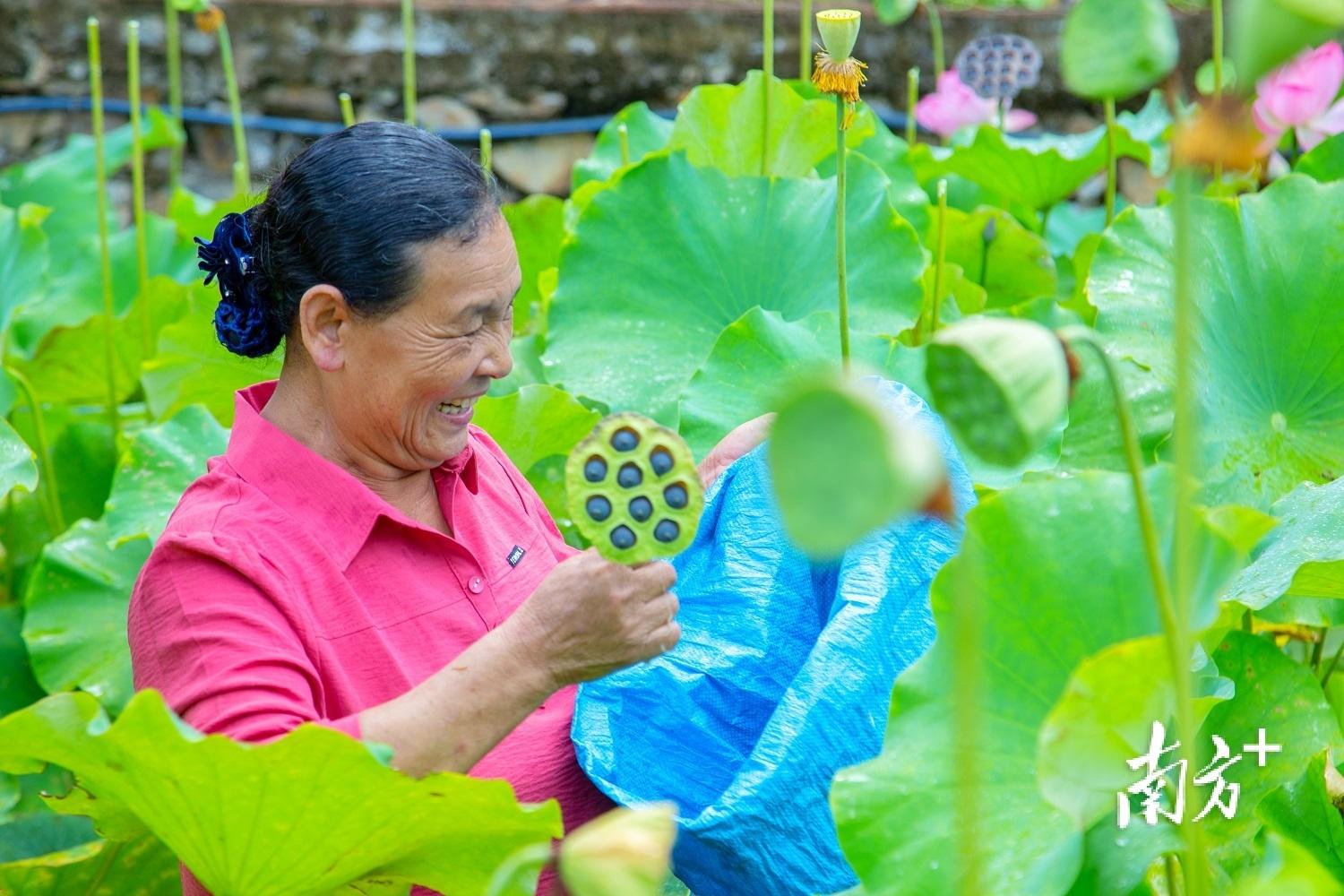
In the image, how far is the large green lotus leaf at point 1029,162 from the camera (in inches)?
98.8

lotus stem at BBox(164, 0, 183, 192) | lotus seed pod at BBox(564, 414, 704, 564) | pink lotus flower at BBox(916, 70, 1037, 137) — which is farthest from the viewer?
lotus stem at BBox(164, 0, 183, 192)

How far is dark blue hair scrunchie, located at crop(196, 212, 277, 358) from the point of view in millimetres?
1437

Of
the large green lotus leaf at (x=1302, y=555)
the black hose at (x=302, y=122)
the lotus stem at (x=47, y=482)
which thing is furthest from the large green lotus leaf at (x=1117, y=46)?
the black hose at (x=302, y=122)

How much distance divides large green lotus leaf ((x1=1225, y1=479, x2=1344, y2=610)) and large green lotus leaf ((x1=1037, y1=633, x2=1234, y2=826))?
1.29 feet

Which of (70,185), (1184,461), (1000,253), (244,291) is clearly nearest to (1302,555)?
(1184,461)

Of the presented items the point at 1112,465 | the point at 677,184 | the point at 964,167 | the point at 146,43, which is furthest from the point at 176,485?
the point at 146,43

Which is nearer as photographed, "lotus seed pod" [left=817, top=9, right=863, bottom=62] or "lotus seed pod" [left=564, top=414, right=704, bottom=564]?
"lotus seed pod" [left=564, top=414, right=704, bottom=564]

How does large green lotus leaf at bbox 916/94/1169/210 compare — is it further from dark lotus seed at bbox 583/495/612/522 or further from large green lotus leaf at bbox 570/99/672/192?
dark lotus seed at bbox 583/495/612/522

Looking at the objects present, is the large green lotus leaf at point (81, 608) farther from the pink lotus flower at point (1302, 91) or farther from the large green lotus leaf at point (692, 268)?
the pink lotus flower at point (1302, 91)

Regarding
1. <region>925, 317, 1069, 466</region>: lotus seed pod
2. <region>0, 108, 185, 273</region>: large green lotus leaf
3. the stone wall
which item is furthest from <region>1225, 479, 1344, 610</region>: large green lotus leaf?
the stone wall

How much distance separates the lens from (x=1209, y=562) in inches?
35.7

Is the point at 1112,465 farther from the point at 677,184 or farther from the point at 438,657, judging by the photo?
the point at 438,657

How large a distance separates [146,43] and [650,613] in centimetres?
293

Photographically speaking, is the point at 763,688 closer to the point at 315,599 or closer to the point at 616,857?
the point at 315,599
